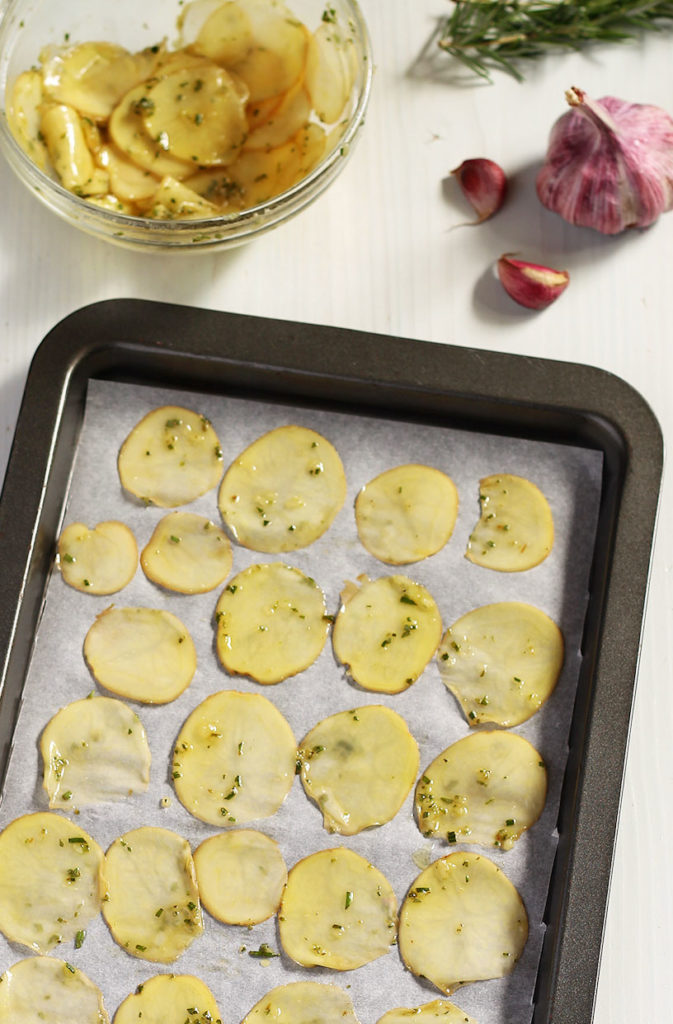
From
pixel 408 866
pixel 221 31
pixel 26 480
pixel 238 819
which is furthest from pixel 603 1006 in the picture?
pixel 221 31

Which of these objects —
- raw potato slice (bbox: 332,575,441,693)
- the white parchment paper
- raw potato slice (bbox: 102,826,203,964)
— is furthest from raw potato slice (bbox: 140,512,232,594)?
raw potato slice (bbox: 102,826,203,964)

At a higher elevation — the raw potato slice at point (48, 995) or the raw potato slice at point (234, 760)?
the raw potato slice at point (234, 760)

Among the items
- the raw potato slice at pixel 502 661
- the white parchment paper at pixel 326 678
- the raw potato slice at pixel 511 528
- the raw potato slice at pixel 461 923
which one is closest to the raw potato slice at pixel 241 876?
the white parchment paper at pixel 326 678

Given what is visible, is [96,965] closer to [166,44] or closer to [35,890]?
[35,890]

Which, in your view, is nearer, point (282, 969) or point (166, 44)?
point (282, 969)

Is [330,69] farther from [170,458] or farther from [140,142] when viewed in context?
[170,458]

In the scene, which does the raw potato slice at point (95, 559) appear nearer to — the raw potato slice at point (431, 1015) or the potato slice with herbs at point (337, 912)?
the potato slice with herbs at point (337, 912)

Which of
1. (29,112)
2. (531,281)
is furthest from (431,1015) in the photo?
(29,112)
